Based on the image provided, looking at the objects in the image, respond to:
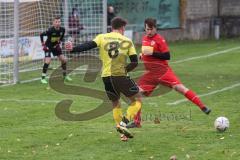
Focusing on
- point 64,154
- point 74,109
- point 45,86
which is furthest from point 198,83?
point 64,154

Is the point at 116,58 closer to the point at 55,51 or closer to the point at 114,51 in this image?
the point at 114,51

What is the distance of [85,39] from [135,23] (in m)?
11.2

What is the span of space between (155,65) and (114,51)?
1526mm

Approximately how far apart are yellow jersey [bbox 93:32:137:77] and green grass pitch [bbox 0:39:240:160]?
1065 mm

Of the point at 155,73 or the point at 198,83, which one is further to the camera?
the point at 198,83

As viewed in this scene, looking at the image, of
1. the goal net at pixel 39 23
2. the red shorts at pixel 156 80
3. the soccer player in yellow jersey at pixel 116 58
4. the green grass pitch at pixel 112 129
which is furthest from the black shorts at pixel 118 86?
the goal net at pixel 39 23

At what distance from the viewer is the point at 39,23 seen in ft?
70.7

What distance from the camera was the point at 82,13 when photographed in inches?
893

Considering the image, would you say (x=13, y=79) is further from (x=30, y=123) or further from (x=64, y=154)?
(x=64, y=154)

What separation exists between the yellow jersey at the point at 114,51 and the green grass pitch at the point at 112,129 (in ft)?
3.49

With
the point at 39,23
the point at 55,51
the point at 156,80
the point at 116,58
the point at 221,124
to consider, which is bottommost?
the point at 221,124

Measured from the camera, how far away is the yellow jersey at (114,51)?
1054 cm

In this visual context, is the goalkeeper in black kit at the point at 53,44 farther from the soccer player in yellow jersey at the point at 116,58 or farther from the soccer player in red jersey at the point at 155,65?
the soccer player in yellow jersey at the point at 116,58

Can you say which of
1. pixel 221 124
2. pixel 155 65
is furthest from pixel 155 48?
pixel 221 124
